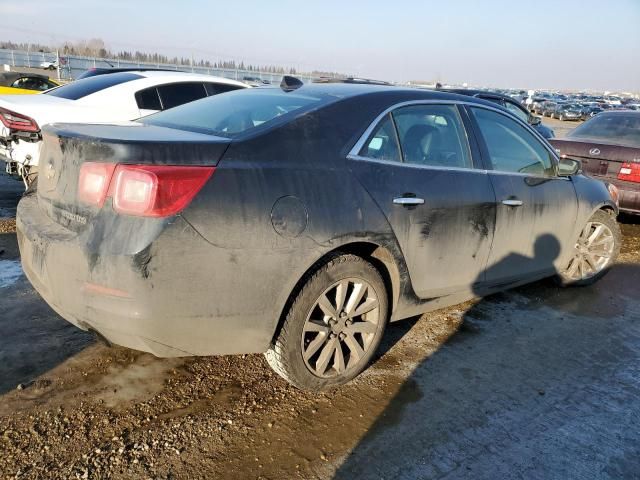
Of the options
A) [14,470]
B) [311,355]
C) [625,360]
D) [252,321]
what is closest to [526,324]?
[625,360]

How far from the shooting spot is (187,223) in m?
2.28

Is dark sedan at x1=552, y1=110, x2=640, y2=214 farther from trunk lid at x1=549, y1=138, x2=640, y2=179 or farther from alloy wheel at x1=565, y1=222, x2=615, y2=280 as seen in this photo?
alloy wheel at x1=565, y1=222, x2=615, y2=280

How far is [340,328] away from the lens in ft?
9.61

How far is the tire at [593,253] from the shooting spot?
15.5ft

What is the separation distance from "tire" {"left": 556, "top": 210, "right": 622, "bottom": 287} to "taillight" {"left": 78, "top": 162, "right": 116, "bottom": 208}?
12.9ft

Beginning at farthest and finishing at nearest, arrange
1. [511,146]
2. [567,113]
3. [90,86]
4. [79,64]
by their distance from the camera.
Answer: [567,113]
[79,64]
[90,86]
[511,146]

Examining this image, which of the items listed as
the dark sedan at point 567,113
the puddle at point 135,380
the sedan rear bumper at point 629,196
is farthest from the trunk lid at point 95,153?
the dark sedan at point 567,113

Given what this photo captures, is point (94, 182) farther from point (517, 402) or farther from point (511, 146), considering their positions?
point (511, 146)

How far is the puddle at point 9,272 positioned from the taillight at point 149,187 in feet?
7.59

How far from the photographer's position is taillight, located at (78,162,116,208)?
234cm

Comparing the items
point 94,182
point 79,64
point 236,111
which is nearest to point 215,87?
point 236,111

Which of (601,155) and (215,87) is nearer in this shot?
(601,155)

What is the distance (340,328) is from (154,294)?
1.09 m

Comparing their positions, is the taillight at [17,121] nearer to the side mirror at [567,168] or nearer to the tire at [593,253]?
the side mirror at [567,168]
